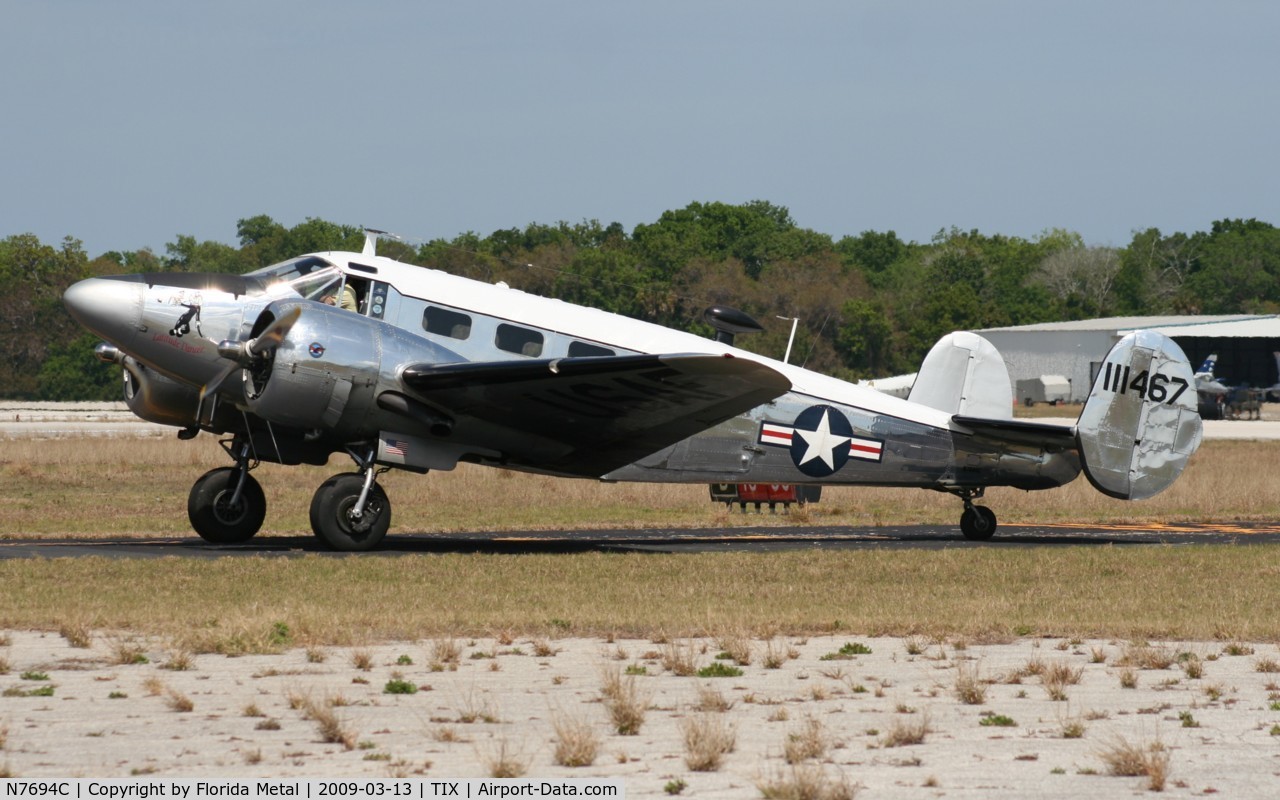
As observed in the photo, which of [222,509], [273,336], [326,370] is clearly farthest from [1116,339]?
[273,336]

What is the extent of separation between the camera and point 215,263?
122 meters

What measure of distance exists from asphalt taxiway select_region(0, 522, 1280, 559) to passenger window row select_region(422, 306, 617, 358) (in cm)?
255

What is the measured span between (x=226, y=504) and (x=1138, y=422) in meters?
12.4

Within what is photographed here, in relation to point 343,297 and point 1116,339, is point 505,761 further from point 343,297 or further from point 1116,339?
point 1116,339

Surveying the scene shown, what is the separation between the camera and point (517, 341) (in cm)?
1934

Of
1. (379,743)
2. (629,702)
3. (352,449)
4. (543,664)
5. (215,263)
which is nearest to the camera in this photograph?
(379,743)

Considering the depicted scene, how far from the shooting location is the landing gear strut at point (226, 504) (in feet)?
63.9

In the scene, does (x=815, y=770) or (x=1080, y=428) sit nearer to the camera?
(x=815, y=770)

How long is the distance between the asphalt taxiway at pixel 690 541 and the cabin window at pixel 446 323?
2.74 meters

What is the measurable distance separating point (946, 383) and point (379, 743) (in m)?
15.5

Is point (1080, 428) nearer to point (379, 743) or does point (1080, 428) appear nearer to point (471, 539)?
point (471, 539)

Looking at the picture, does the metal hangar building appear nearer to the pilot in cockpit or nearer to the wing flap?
the wing flap

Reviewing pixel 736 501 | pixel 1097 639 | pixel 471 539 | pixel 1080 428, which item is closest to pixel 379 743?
pixel 1097 639

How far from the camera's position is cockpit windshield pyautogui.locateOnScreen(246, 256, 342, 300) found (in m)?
18.4
